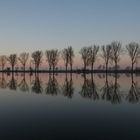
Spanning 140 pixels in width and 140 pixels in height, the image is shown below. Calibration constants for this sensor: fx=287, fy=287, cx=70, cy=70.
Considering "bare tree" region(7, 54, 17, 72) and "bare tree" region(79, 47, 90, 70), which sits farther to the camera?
"bare tree" region(7, 54, 17, 72)

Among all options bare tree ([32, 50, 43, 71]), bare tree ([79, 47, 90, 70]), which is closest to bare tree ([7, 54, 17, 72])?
bare tree ([32, 50, 43, 71])

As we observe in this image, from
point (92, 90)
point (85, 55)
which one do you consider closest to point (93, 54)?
point (85, 55)

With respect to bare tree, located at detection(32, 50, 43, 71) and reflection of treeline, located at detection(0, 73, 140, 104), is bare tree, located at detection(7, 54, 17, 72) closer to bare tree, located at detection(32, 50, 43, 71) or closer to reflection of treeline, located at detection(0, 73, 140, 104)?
bare tree, located at detection(32, 50, 43, 71)

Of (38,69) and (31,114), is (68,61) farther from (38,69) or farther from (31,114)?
(31,114)

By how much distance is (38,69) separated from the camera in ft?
349

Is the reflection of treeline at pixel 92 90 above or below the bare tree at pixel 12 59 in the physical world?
→ below

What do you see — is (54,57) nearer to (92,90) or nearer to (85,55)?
(85,55)

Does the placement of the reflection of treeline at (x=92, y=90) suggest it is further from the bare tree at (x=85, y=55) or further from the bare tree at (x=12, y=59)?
the bare tree at (x=12, y=59)

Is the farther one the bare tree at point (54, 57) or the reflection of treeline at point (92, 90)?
the bare tree at point (54, 57)

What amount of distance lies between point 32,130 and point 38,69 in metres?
97.6

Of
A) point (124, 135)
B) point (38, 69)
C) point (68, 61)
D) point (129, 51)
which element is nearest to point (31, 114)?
point (124, 135)

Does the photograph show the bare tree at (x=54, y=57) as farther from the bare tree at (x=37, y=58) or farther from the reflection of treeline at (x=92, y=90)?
the reflection of treeline at (x=92, y=90)

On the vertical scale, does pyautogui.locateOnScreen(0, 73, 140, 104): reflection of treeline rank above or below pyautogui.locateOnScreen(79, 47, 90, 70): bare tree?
below

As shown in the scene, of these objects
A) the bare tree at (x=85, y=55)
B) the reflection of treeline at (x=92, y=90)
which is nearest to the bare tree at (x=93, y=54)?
the bare tree at (x=85, y=55)
